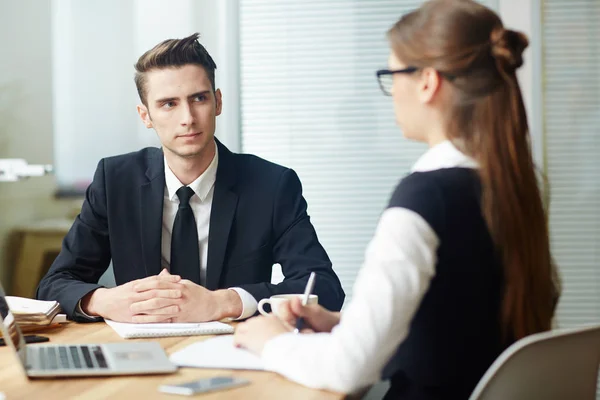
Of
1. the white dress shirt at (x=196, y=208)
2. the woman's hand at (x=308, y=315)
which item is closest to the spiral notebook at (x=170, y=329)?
the woman's hand at (x=308, y=315)

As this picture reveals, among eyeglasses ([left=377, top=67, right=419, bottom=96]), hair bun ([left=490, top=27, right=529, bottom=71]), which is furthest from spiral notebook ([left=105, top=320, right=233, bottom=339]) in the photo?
hair bun ([left=490, top=27, right=529, bottom=71])

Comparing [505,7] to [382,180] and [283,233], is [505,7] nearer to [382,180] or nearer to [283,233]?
[382,180]

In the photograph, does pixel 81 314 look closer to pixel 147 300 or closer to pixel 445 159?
pixel 147 300

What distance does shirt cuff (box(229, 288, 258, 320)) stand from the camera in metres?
1.88

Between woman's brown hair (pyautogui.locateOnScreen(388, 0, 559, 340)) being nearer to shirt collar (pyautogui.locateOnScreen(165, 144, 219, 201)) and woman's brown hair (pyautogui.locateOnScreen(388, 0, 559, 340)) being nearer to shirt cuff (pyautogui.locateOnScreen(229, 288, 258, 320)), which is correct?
shirt cuff (pyautogui.locateOnScreen(229, 288, 258, 320))

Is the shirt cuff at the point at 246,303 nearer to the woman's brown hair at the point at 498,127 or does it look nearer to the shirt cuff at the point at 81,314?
the shirt cuff at the point at 81,314

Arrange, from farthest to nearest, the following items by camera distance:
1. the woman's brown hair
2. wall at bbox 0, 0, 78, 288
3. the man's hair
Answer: wall at bbox 0, 0, 78, 288 < the man's hair < the woman's brown hair

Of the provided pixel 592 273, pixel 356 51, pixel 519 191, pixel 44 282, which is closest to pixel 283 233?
pixel 44 282

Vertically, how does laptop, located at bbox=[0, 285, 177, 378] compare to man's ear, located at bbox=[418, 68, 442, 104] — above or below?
below

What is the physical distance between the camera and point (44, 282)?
212cm

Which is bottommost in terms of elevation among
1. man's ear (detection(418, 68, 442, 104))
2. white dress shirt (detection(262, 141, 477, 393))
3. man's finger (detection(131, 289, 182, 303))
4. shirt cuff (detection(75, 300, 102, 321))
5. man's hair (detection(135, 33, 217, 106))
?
shirt cuff (detection(75, 300, 102, 321))

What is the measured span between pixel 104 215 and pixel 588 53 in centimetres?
221

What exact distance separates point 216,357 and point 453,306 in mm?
457

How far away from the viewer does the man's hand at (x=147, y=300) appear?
1809 mm
